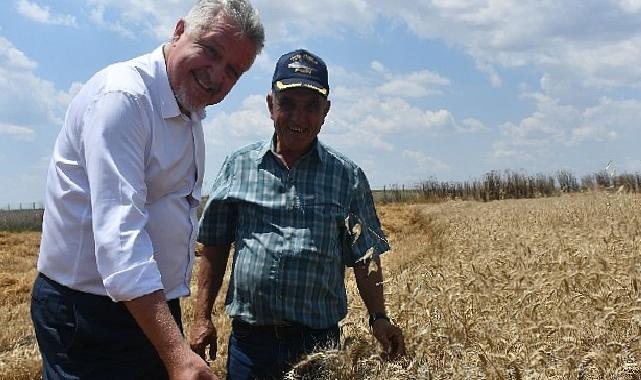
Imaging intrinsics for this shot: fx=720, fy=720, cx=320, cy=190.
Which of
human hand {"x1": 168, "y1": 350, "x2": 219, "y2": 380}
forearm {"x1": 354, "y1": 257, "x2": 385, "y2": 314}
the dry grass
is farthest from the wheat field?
human hand {"x1": 168, "y1": 350, "x2": 219, "y2": 380}

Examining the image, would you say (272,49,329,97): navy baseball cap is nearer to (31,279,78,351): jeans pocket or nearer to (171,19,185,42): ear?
(171,19,185,42): ear

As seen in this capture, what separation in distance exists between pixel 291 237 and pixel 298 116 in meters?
0.55

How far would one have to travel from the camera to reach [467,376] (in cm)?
254

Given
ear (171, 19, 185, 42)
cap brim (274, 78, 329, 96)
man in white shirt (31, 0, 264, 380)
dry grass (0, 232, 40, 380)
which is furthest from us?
dry grass (0, 232, 40, 380)

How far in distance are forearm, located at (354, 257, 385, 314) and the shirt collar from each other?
1400 mm

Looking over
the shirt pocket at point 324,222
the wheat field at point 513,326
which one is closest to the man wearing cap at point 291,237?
the shirt pocket at point 324,222

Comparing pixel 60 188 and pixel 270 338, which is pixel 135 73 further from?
pixel 270 338

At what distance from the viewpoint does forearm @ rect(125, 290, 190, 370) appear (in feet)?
5.79

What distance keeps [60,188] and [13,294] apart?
32.5 feet

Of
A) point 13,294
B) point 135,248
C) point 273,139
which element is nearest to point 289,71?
point 273,139

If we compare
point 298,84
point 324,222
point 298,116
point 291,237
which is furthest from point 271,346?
point 298,84

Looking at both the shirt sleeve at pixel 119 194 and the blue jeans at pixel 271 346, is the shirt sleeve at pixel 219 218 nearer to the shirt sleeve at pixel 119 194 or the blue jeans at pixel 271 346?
the blue jeans at pixel 271 346

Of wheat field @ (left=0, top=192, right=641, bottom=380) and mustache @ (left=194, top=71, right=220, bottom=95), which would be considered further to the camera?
wheat field @ (left=0, top=192, right=641, bottom=380)

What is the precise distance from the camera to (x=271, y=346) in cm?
318
